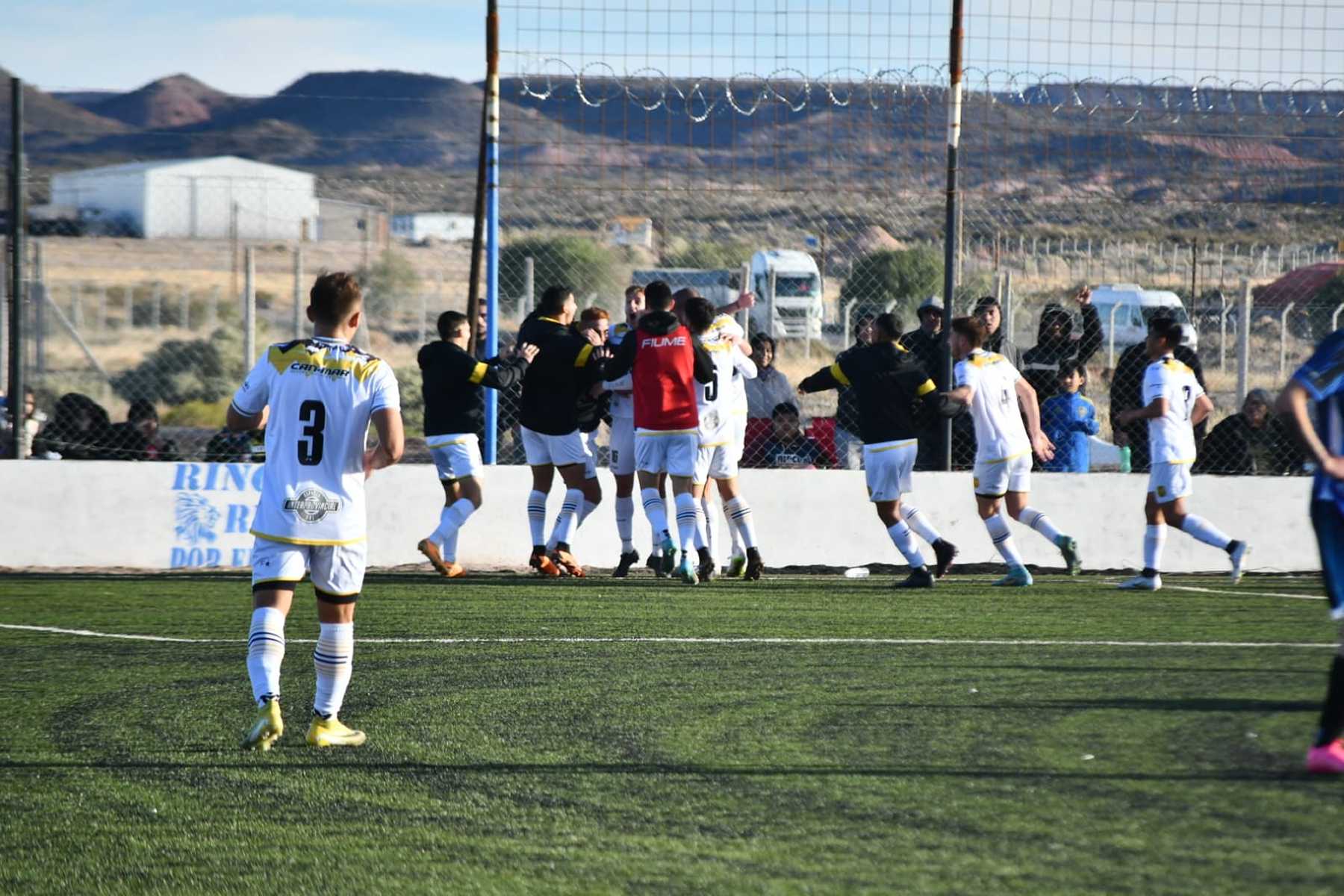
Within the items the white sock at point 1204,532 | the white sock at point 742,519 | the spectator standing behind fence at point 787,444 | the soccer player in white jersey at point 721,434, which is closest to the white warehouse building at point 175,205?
the spectator standing behind fence at point 787,444

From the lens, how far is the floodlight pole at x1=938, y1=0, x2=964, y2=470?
13.5 m

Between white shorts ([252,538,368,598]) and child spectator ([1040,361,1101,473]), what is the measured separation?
29.3 feet

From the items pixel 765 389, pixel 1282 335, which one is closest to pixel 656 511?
pixel 765 389

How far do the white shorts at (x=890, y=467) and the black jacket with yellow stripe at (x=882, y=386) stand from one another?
5cm

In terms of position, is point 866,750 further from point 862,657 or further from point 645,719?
point 862,657

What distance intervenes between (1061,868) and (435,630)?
5.52 m

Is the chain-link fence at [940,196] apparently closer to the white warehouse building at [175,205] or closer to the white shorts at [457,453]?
the white shorts at [457,453]

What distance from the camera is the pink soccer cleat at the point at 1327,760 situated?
5121 millimetres

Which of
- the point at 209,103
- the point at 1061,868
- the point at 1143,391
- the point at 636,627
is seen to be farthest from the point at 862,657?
the point at 209,103

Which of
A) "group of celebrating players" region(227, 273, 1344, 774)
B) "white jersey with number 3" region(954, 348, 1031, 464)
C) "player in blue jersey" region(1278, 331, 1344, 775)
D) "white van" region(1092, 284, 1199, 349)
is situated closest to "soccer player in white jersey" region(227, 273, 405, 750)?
"player in blue jersey" region(1278, 331, 1344, 775)

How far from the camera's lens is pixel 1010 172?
14078 millimetres

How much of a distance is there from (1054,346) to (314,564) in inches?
371

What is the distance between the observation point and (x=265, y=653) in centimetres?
609

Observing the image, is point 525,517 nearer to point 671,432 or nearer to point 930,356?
point 671,432
